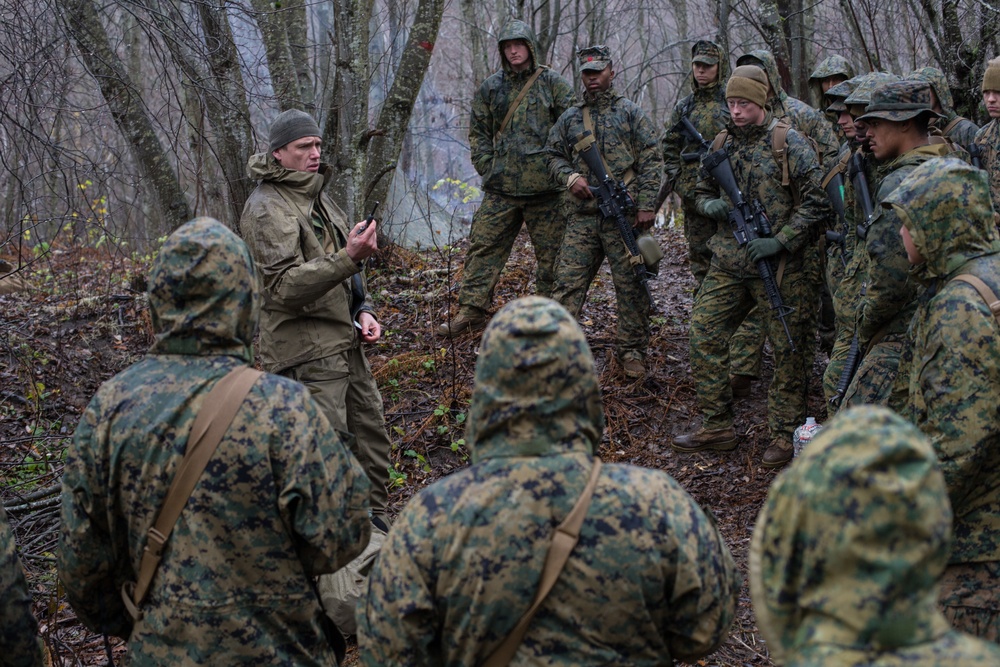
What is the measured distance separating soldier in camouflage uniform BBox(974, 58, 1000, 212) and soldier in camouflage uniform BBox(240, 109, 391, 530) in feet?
15.6

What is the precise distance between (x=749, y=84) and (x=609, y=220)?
176cm

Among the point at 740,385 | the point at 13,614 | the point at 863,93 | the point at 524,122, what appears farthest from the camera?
the point at 524,122

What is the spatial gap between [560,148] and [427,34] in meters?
2.38

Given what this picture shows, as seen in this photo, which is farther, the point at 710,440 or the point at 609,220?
the point at 609,220

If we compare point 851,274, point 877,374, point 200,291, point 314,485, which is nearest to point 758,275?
point 851,274

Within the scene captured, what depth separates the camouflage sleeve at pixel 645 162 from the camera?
7.51 metres

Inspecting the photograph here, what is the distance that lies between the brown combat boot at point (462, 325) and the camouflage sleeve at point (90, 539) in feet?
17.8

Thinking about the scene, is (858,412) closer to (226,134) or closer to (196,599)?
(196,599)

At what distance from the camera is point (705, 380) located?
675 centimetres

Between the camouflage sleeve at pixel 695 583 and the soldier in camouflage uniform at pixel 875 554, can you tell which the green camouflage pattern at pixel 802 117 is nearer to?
the camouflage sleeve at pixel 695 583

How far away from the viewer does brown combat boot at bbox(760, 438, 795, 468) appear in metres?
6.48

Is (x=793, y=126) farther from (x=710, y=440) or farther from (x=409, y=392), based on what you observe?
(x=409, y=392)

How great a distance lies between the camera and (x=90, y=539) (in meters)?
2.93

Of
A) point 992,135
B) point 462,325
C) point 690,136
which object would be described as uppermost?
point 690,136
